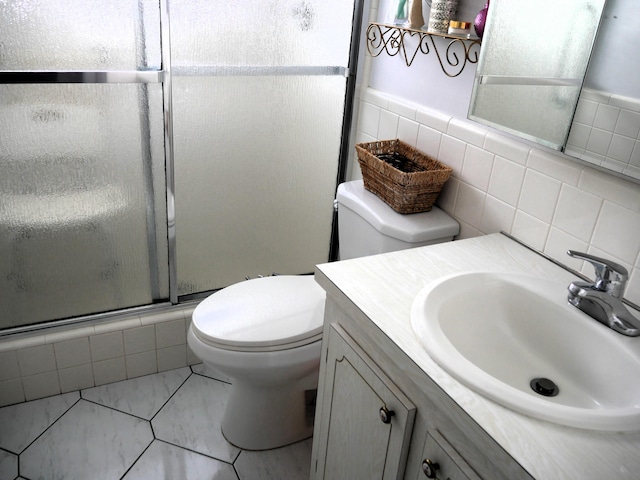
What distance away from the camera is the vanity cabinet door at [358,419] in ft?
3.65

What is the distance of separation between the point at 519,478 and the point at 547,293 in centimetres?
51

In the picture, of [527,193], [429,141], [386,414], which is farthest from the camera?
[429,141]

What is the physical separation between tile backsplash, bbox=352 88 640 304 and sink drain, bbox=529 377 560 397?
0.29 meters

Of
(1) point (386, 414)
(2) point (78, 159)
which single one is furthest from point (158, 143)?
(1) point (386, 414)

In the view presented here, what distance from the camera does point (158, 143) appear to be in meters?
1.85

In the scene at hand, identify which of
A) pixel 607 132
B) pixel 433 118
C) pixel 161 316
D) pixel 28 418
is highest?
pixel 607 132

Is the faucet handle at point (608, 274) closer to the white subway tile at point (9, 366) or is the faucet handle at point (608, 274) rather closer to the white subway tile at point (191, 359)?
the white subway tile at point (191, 359)

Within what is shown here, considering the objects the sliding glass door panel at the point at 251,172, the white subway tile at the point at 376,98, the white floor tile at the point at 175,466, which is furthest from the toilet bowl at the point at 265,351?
the white subway tile at the point at 376,98

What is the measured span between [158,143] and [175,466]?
38.9 inches

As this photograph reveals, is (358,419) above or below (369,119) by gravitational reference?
below

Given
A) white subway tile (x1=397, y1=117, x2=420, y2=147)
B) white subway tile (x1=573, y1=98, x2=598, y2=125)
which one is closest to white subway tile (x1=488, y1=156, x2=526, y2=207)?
white subway tile (x1=573, y1=98, x2=598, y2=125)

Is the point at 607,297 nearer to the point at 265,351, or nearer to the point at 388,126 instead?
the point at 265,351

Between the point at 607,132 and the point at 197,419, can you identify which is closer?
the point at 607,132

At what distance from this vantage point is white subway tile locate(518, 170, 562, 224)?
140 cm
